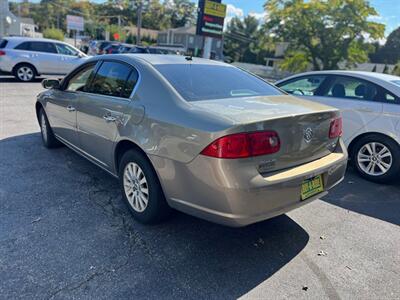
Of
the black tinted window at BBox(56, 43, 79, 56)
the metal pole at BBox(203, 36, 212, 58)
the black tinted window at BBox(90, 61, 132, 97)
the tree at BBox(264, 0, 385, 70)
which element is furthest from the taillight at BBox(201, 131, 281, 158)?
the tree at BBox(264, 0, 385, 70)

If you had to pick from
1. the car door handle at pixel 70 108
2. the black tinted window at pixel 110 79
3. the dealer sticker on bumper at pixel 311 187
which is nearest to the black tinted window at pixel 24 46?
the car door handle at pixel 70 108

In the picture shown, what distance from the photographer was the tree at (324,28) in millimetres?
33938

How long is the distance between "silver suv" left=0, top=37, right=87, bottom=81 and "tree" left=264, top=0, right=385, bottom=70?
28.9 meters

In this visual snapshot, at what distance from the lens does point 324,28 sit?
116 feet

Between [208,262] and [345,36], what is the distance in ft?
126

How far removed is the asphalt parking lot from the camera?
93.6 inches

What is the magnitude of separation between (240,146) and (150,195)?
1072mm

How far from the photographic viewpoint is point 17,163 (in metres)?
4.52

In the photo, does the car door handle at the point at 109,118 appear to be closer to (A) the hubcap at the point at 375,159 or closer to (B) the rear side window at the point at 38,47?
(A) the hubcap at the point at 375,159

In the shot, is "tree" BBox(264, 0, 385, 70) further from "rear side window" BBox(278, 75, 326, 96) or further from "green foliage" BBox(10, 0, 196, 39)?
"green foliage" BBox(10, 0, 196, 39)

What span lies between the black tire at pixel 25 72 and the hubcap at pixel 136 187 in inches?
442

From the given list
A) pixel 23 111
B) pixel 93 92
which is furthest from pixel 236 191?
pixel 23 111

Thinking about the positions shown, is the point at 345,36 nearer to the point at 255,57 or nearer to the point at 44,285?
the point at 255,57

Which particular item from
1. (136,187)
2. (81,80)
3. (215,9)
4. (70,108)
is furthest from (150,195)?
(215,9)
